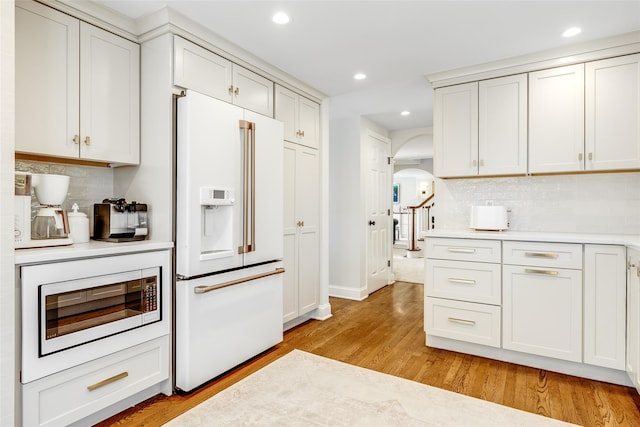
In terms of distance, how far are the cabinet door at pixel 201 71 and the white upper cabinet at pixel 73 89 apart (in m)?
0.34

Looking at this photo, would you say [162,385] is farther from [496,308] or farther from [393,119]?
[393,119]

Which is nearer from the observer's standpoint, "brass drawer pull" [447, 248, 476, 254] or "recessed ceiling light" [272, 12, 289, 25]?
"recessed ceiling light" [272, 12, 289, 25]

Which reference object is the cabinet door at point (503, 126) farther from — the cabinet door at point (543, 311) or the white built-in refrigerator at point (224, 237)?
the white built-in refrigerator at point (224, 237)

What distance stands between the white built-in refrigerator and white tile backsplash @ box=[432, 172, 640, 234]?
183 cm

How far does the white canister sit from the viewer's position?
2141 millimetres

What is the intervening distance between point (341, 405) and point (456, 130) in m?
2.54

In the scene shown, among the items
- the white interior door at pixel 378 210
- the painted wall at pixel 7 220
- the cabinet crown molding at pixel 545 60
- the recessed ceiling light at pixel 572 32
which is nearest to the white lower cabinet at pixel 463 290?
the cabinet crown molding at pixel 545 60

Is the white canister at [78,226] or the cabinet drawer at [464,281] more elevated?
the white canister at [78,226]

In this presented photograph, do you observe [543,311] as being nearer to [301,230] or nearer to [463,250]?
[463,250]

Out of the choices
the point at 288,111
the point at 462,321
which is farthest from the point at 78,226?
the point at 462,321

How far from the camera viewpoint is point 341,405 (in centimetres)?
213

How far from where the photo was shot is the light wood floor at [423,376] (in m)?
2.08

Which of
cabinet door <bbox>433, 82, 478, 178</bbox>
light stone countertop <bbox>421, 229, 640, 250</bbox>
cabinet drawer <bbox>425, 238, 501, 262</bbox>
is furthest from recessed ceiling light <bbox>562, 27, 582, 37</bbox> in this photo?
Answer: cabinet drawer <bbox>425, 238, 501, 262</bbox>

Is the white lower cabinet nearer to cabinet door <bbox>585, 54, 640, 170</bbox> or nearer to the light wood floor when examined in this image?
the light wood floor
